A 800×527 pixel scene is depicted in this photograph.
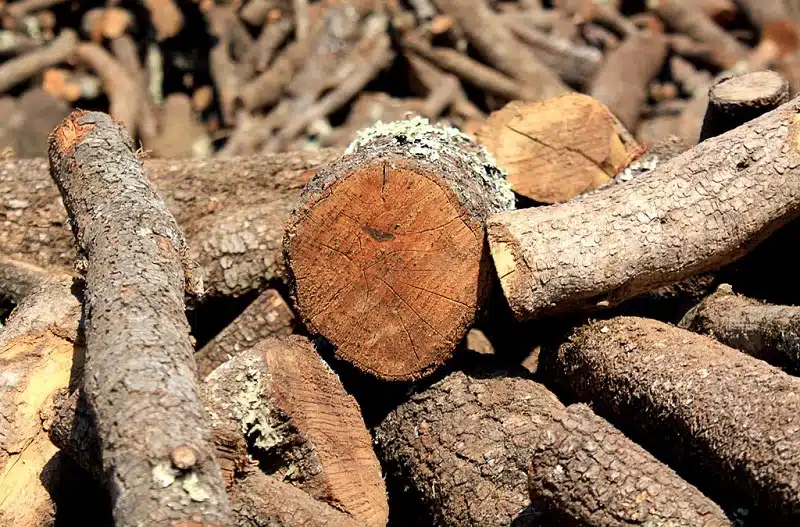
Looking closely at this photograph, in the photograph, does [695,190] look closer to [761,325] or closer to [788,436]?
[761,325]

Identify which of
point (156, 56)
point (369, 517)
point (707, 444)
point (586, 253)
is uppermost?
point (586, 253)

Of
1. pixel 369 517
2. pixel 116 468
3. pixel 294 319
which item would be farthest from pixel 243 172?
pixel 116 468

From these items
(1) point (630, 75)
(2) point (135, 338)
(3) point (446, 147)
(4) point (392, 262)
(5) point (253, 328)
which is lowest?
(1) point (630, 75)

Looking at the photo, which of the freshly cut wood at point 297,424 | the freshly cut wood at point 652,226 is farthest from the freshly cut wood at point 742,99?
the freshly cut wood at point 297,424

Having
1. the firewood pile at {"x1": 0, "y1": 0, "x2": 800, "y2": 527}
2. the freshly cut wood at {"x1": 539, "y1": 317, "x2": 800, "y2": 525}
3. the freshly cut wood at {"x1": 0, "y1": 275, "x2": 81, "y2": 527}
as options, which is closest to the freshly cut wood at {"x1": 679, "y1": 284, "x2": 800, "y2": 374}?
the firewood pile at {"x1": 0, "y1": 0, "x2": 800, "y2": 527}

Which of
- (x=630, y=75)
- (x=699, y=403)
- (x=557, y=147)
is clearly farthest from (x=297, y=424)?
(x=630, y=75)

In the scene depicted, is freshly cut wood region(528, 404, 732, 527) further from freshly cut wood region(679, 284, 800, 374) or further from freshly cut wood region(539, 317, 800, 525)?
freshly cut wood region(679, 284, 800, 374)

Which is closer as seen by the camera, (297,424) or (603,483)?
(603,483)

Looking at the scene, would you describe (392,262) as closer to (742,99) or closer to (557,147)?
(557,147)
